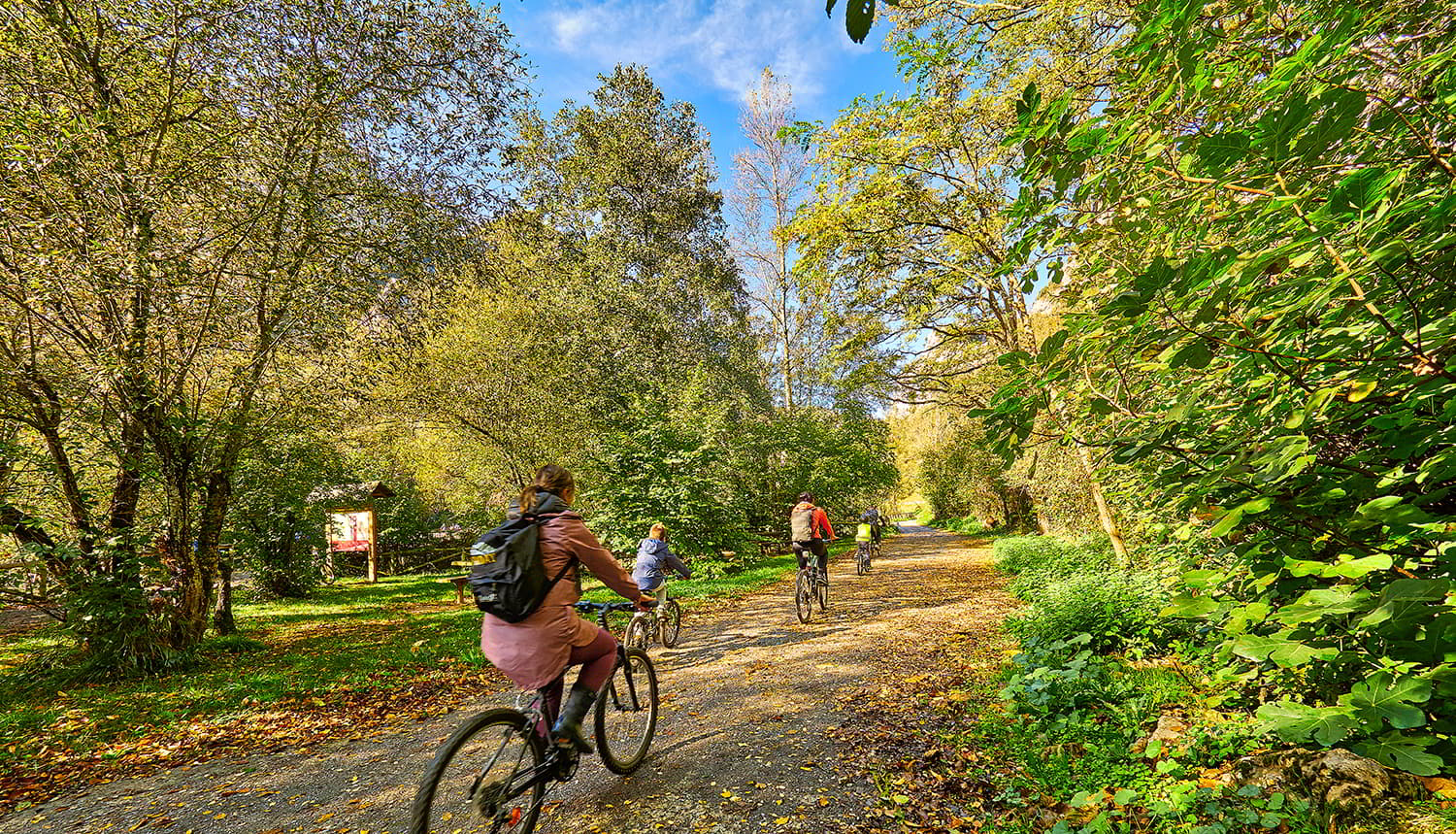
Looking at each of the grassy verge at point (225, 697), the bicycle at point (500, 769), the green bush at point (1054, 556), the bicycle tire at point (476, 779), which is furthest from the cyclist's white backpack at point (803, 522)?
the bicycle tire at point (476, 779)

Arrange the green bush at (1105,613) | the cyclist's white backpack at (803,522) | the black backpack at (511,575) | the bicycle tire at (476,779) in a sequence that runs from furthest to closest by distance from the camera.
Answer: the cyclist's white backpack at (803,522) → the green bush at (1105,613) → the black backpack at (511,575) → the bicycle tire at (476,779)

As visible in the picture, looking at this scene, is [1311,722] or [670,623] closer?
[1311,722]

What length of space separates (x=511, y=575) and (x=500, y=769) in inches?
41.0

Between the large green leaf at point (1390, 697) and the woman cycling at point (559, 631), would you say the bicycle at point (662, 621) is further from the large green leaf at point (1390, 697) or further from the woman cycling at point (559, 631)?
the large green leaf at point (1390, 697)

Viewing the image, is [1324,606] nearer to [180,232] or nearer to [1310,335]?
[1310,335]

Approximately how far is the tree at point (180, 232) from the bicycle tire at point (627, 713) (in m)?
6.43

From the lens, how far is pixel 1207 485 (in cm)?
169

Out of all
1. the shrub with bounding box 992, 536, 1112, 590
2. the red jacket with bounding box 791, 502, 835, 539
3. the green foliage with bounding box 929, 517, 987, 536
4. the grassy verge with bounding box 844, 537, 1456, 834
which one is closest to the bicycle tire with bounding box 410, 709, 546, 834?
the grassy verge with bounding box 844, 537, 1456, 834

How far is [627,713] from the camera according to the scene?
160 inches

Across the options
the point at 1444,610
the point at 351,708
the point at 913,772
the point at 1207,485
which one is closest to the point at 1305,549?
the point at 1444,610

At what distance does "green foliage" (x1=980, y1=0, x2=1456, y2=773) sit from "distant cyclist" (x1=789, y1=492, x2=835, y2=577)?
24.1ft

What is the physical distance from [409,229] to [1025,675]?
386 inches

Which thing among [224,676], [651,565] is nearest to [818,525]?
[651,565]

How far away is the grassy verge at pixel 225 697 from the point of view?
4.81 meters
